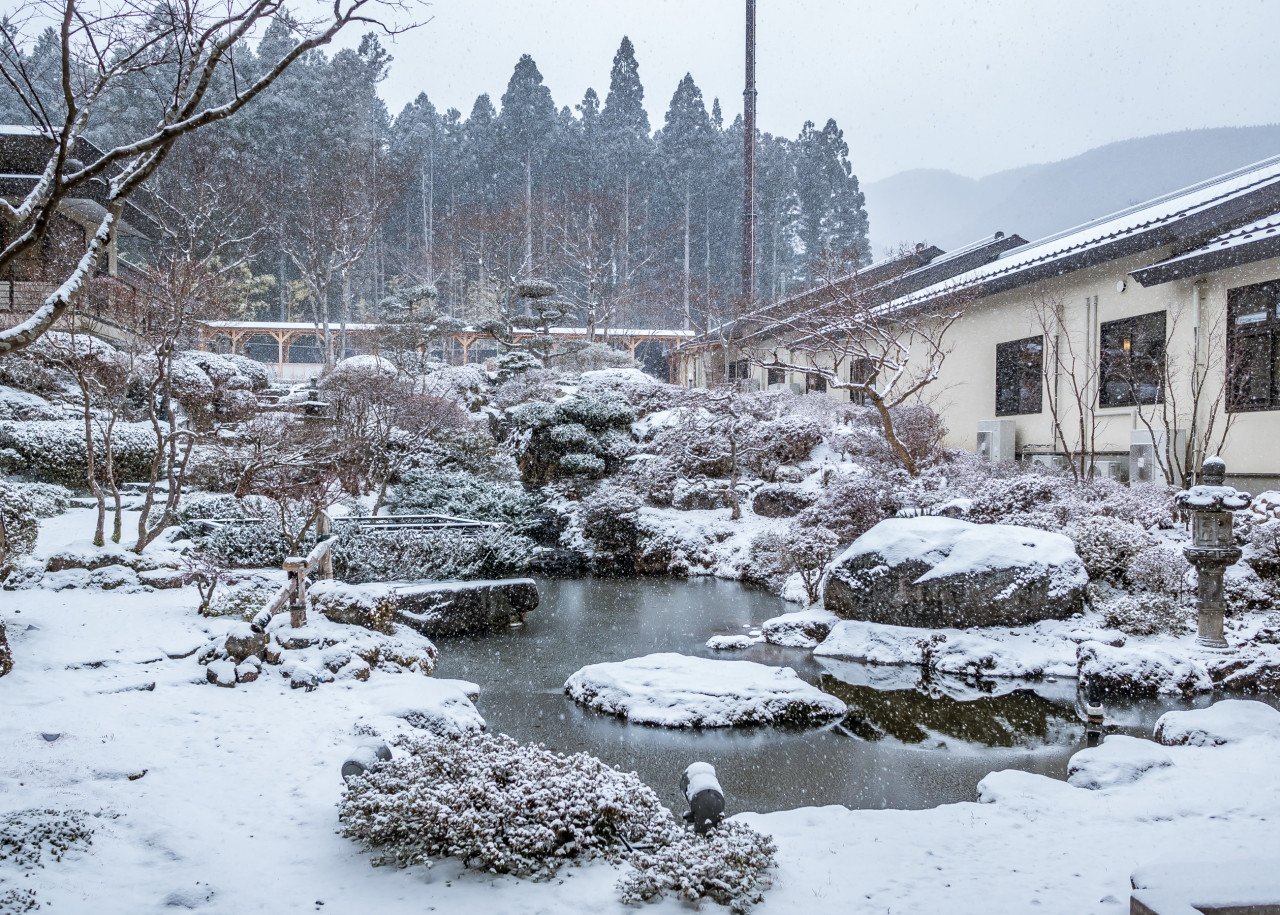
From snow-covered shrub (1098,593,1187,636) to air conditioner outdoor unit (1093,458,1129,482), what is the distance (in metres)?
4.75

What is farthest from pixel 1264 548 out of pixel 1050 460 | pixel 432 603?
pixel 432 603

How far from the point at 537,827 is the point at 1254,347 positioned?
12296 mm

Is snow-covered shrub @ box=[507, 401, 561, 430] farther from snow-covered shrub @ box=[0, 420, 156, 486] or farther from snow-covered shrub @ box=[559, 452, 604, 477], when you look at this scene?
snow-covered shrub @ box=[0, 420, 156, 486]


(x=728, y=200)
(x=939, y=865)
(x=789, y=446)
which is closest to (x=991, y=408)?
(x=789, y=446)

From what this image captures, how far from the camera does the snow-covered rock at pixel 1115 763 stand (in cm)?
548

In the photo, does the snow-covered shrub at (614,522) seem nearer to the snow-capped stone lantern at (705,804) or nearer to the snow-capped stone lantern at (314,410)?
the snow-capped stone lantern at (314,410)

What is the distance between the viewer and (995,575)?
31.2 ft

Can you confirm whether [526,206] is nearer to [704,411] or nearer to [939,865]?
[704,411]

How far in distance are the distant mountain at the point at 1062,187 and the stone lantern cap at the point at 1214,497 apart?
944 inches

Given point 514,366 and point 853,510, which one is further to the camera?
point 514,366

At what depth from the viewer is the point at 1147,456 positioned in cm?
1278

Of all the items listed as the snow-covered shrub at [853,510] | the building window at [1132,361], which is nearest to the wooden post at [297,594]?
the snow-covered shrub at [853,510]

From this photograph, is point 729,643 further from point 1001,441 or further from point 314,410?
point 314,410

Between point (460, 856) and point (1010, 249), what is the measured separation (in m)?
20.7
